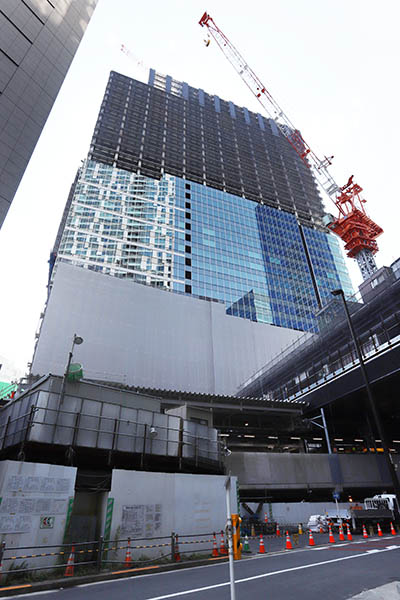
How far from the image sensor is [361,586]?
25.2ft

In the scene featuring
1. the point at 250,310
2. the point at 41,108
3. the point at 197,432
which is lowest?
the point at 197,432

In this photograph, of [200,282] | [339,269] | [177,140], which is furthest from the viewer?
[177,140]

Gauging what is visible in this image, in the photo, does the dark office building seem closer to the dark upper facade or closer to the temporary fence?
the temporary fence

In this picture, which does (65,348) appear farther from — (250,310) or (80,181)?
(80,181)

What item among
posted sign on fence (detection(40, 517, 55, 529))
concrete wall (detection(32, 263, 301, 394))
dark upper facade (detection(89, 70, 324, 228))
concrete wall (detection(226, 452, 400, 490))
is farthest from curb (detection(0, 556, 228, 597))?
A: dark upper facade (detection(89, 70, 324, 228))

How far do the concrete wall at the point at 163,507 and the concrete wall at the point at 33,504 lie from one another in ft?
6.30

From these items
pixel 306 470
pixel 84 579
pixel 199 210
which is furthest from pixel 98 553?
pixel 199 210

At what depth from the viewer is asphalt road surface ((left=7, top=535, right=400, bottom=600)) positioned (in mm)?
7496

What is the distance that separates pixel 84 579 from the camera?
957 centimetres

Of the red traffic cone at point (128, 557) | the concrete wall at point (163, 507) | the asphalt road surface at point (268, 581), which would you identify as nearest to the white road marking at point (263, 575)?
the asphalt road surface at point (268, 581)

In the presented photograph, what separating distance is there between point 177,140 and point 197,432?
121219 millimetres

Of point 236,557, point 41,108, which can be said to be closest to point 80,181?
point 41,108

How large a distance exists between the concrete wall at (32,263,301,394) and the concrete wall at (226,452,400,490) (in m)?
26.1

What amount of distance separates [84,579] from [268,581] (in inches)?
211
